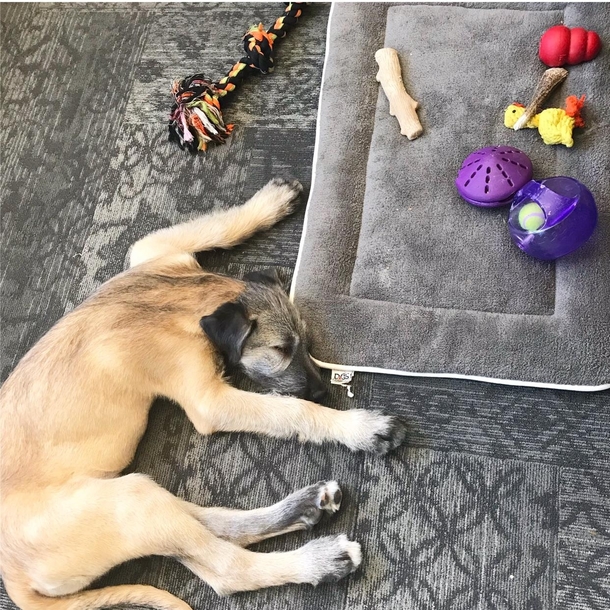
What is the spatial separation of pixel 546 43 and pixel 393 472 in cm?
197

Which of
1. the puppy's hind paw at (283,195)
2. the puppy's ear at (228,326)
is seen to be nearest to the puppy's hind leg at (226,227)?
the puppy's hind paw at (283,195)

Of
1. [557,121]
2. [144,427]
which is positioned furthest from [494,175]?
[144,427]

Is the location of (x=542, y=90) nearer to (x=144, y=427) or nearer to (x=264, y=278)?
(x=264, y=278)

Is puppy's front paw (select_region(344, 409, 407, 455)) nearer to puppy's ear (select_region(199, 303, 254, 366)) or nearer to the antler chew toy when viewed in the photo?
puppy's ear (select_region(199, 303, 254, 366))

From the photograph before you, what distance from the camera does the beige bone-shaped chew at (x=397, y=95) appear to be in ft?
9.45

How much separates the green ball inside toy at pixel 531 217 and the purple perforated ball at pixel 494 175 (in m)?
0.12

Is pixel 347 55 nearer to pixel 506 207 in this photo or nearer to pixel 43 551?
pixel 506 207

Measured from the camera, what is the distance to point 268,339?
250 centimetres

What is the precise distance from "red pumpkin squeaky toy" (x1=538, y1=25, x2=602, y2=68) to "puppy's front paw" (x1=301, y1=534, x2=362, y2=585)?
222 centimetres

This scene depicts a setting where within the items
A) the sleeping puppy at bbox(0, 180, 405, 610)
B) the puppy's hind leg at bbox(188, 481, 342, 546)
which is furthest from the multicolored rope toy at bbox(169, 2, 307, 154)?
the puppy's hind leg at bbox(188, 481, 342, 546)

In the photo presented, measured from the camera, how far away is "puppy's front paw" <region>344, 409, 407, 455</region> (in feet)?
8.04

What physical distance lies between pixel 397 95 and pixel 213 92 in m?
0.95

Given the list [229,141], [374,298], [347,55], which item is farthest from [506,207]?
[229,141]

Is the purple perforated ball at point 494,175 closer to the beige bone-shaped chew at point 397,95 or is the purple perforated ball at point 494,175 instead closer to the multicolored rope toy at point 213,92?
→ the beige bone-shaped chew at point 397,95
